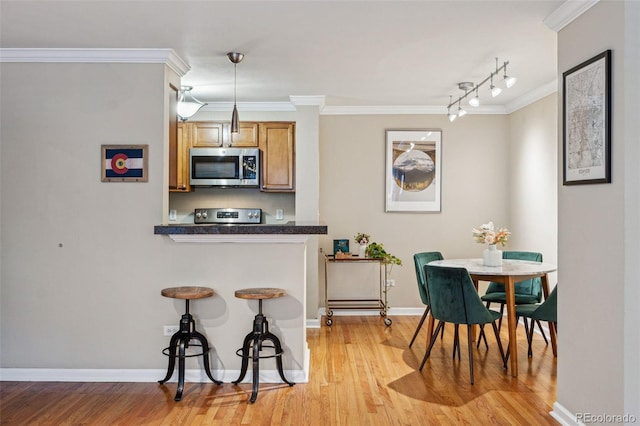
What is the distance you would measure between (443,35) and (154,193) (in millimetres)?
2328

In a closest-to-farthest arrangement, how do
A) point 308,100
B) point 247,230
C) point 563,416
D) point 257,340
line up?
point 563,416 → point 257,340 → point 247,230 → point 308,100

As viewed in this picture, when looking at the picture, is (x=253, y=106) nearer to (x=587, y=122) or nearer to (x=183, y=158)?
(x=183, y=158)

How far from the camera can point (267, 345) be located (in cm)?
361

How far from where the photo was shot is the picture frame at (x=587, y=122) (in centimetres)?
246

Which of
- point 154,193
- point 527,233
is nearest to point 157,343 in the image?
point 154,193

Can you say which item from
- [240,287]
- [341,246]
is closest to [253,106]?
[341,246]

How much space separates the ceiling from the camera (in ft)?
9.47

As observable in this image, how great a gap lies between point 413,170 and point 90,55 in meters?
3.68

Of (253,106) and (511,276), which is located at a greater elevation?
(253,106)

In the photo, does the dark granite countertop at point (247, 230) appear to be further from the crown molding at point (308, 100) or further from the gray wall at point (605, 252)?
the crown molding at point (308, 100)

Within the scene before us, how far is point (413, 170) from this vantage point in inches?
235

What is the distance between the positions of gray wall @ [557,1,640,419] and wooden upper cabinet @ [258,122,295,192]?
3.10m

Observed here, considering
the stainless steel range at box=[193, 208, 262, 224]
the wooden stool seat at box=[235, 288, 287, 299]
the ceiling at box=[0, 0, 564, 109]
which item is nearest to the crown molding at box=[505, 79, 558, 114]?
the ceiling at box=[0, 0, 564, 109]

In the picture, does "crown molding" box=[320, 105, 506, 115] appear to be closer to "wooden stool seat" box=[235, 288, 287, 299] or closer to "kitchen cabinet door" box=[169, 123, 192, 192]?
"kitchen cabinet door" box=[169, 123, 192, 192]
